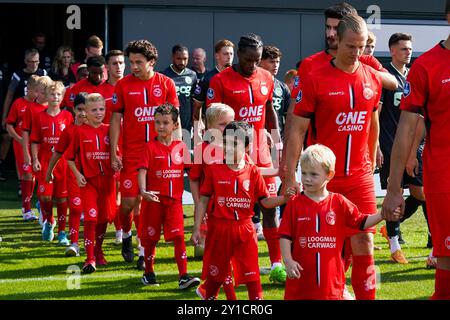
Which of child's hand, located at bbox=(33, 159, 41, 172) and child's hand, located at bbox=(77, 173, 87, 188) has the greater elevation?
child's hand, located at bbox=(33, 159, 41, 172)

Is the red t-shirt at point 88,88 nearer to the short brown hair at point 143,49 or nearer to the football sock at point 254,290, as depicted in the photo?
the short brown hair at point 143,49

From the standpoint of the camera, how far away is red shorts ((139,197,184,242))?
897cm

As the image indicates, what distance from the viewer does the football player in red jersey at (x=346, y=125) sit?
23.4 ft

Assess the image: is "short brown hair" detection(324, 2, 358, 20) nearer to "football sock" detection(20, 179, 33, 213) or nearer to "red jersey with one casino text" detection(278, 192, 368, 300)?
"red jersey with one casino text" detection(278, 192, 368, 300)

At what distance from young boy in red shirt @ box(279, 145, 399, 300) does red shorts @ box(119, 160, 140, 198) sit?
11.6 ft

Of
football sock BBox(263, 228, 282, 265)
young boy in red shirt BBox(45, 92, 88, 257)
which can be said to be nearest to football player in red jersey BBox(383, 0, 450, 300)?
football sock BBox(263, 228, 282, 265)

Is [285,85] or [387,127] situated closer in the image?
[387,127]

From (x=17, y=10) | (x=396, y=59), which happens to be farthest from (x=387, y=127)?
(x=17, y=10)

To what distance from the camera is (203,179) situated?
8.30 meters

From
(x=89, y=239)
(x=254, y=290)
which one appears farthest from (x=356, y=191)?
(x=89, y=239)

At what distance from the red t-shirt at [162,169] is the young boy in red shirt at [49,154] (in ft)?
8.95

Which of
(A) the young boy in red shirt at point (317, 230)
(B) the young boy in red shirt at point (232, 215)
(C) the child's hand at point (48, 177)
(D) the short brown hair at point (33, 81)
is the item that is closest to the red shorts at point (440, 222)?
(A) the young boy in red shirt at point (317, 230)
